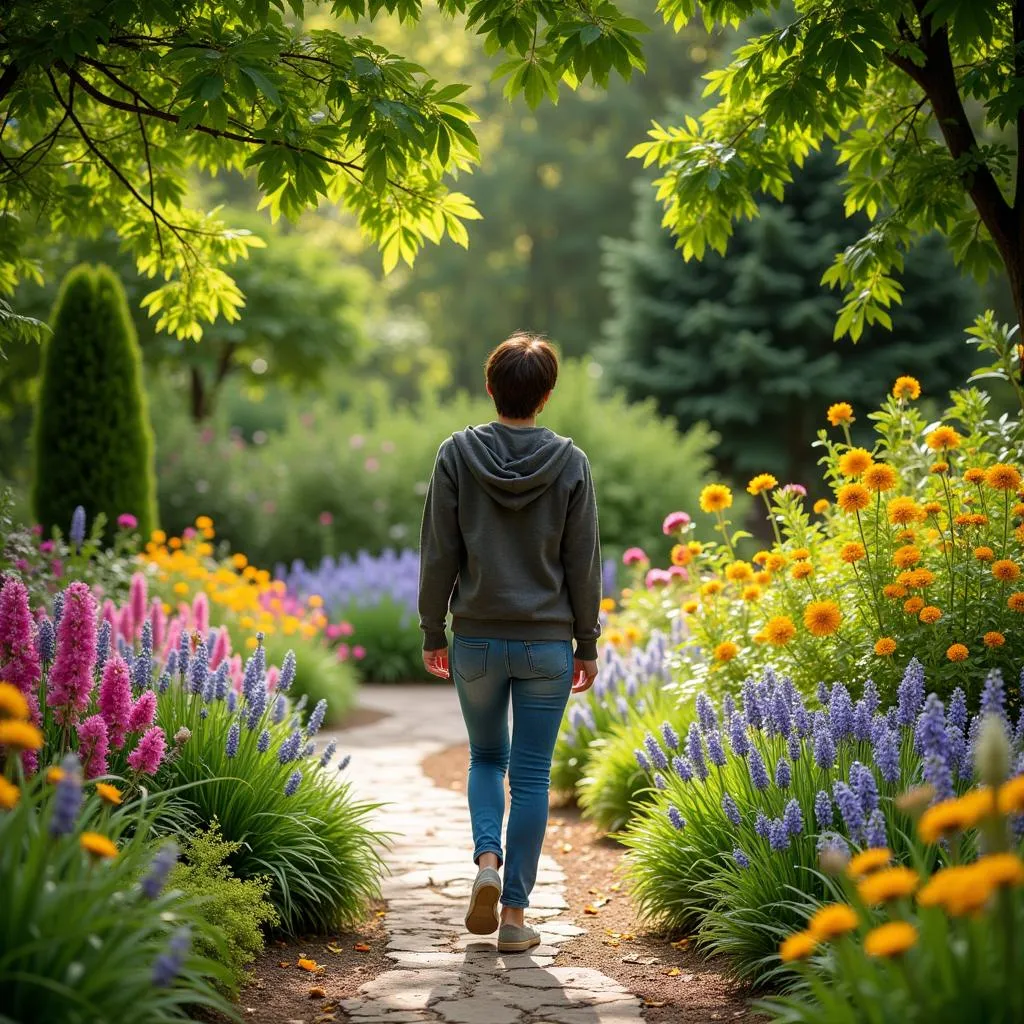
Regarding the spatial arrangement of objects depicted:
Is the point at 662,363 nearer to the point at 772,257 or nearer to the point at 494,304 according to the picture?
the point at 772,257

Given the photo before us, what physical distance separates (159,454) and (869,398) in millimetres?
10443

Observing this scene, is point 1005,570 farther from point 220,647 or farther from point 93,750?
point 220,647

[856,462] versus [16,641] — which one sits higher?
[856,462]

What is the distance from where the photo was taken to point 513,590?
145 inches

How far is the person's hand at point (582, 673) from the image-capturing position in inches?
154

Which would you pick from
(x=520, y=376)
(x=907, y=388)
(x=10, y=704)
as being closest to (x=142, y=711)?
(x=10, y=704)

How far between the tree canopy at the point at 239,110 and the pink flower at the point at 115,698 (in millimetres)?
1596

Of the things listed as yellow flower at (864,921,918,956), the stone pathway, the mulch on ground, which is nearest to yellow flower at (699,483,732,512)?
the mulch on ground

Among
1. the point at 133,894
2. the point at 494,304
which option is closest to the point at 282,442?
Answer: the point at 133,894

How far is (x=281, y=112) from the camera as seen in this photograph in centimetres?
385

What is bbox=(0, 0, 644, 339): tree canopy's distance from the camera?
3.62 meters

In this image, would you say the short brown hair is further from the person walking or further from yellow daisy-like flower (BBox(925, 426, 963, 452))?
yellow daisy-like flower (BBox(925, 426, 963, 452))

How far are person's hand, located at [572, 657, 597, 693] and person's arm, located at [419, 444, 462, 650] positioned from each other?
18.8 inches

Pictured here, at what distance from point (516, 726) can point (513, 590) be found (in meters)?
0.47
